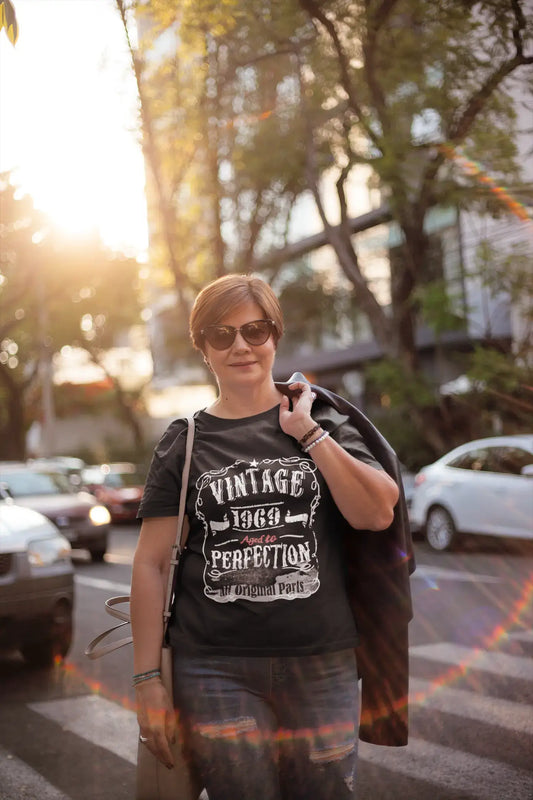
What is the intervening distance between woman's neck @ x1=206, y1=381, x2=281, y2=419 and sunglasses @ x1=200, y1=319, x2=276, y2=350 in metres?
0.12

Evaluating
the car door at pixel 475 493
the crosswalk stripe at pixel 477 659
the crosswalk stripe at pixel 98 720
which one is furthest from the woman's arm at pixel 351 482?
the car door at pixel 475 493

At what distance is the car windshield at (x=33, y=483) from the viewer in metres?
14.5

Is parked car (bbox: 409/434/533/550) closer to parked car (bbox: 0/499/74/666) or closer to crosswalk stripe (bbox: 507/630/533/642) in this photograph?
crosswalk stripe (bbox: 507/630/533/642)

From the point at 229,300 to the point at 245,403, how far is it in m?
0.27

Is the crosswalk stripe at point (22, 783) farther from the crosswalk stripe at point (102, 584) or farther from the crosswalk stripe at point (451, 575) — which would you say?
the crosswalk stripe at point (451, 575)

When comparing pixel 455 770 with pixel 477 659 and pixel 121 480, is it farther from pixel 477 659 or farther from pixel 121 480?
pixel 121 480

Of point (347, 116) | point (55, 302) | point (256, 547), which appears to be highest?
point (347, 116)

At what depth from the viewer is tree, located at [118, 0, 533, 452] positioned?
13.3 meters

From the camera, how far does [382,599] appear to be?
8.34 feet

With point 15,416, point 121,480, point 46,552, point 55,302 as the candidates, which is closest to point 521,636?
point 46,552

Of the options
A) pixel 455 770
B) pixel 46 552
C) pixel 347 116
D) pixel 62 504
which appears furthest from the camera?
pixel 347 116

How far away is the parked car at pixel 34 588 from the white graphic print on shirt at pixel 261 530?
449cm

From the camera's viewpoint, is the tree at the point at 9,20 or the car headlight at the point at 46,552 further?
the car headlight at the point at 46,552

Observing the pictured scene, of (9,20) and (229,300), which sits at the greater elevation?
(9,20)
